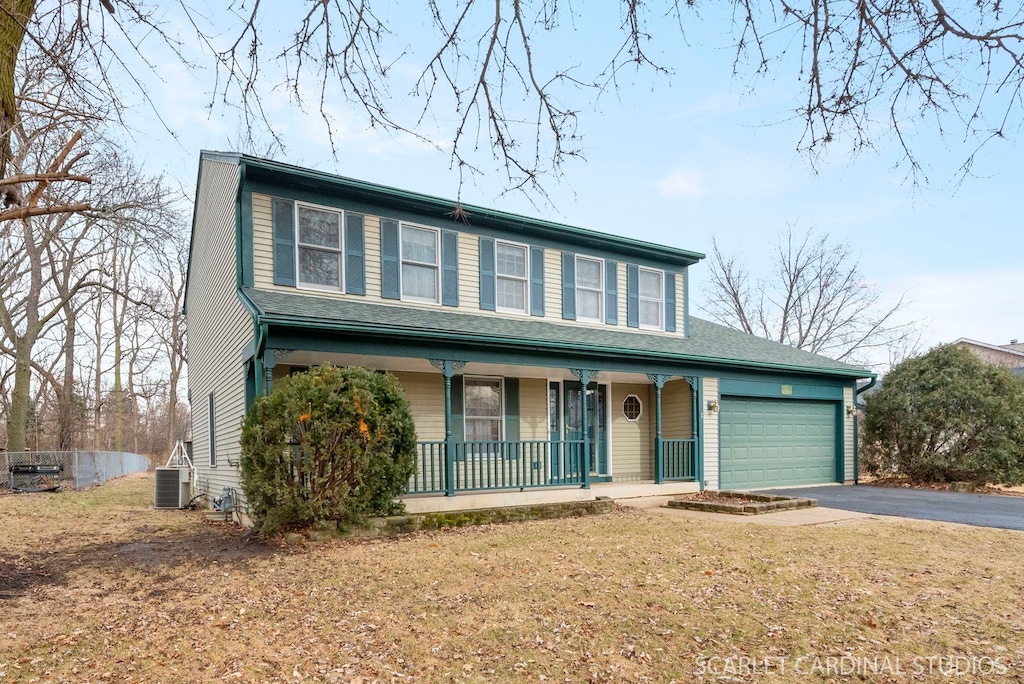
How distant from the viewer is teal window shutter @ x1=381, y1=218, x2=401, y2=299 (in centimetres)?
1154

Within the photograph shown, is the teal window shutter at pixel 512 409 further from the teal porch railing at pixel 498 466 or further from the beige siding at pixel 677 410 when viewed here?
the beige siding at pixel 677 410

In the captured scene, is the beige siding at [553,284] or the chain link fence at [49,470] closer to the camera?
the beige siding at [553,284]

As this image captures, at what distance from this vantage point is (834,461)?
1622 centimetres

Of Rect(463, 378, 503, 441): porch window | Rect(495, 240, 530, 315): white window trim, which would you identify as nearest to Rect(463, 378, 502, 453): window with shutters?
Rect(463, 378, 503, 441): porch window

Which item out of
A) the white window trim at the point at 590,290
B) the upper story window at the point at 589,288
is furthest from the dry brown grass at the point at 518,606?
the upper story window at the point at 589,288

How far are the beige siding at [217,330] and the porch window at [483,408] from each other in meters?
3.87

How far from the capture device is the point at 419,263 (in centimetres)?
1192

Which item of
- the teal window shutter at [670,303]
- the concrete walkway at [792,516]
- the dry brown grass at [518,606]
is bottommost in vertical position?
the concrete walkway at [792,516]

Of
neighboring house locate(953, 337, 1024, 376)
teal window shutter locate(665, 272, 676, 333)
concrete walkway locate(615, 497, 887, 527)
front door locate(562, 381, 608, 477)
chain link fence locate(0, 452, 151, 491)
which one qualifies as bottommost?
chain link fence locate(0, 452, 151, 491)

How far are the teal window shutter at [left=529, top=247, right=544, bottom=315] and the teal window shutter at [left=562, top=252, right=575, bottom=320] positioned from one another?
0.53 metres

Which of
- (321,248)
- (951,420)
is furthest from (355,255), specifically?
(951,420)

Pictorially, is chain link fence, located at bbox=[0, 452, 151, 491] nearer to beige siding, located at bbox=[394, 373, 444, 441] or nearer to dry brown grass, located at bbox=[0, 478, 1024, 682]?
dry brown grass, located at bbox=[0, 478, 1024, 682]

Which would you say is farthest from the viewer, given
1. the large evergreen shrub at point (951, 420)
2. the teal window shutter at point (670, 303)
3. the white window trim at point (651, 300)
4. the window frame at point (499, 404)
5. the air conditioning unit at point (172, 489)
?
the teal window shutter at point (670, 303)

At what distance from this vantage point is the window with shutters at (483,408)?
1233 cm
